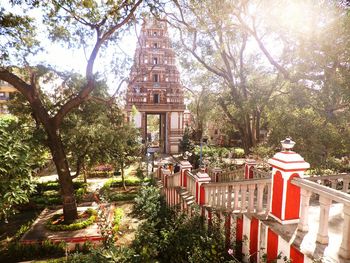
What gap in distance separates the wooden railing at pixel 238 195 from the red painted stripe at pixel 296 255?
1088mm

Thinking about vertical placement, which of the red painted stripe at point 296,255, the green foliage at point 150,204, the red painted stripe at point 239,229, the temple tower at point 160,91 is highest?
the temple tower at point 160,91

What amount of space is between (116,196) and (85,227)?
4.56m

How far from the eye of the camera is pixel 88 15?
30.6 feet

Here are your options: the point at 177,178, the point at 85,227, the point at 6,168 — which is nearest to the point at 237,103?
the point at 177,178

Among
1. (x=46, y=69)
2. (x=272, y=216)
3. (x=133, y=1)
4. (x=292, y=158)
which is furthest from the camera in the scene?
(x=46, y=69)

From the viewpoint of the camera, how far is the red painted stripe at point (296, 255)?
3656mm

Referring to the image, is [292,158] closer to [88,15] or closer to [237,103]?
[88,15]

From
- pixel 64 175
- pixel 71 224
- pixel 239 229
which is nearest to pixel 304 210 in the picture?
pixel 239 229

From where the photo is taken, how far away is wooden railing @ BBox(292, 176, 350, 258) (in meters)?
3.18

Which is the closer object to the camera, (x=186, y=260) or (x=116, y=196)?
(x=186, y=260)

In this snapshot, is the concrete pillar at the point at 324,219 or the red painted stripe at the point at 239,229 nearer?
the concrete pillar at the point at 324,219

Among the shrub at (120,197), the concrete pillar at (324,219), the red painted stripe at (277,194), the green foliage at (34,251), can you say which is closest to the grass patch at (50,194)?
the shrub at (120,197)

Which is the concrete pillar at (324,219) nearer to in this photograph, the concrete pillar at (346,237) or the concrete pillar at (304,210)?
the concrete pillar at (346,237)

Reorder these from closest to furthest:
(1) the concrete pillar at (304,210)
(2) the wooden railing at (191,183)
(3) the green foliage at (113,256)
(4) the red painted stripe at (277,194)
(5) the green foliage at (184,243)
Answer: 1. (1) the concrete pillar at (304,210)
2. (4) the red painted stripe at (277,194)
3. (5) the green foliage at (184,243)
4. (3) the green foliage at (113,256)
5. (2) the wooden railing at (191,183)
